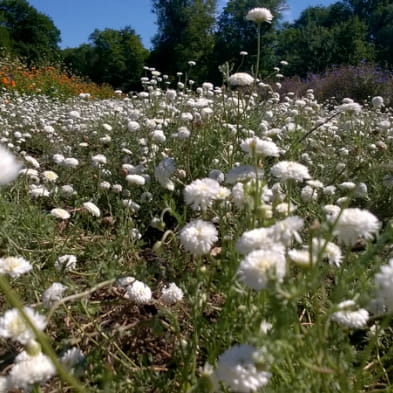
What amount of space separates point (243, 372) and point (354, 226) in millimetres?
457

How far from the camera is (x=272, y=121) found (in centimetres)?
446

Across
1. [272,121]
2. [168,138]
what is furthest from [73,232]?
[272,121]

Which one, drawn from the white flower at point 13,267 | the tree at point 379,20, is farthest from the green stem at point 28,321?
the tree at point 379,20

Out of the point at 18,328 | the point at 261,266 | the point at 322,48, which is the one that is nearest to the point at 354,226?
the point at 261,266

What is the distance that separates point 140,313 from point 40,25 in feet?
144

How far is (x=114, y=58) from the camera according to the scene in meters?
33.0

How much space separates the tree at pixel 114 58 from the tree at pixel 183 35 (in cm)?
147

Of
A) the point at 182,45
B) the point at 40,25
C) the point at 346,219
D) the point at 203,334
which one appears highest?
the point at 40,25

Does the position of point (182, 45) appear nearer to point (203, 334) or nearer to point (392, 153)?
point (392, 153)

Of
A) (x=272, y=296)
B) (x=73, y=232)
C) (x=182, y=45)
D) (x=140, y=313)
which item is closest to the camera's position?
(x=272, y=296)

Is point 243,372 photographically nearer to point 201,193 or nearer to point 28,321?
point 28,321

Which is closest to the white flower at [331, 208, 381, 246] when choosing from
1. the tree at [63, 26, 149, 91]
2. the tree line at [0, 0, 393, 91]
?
the tree line at [0, 0, 393, 91]

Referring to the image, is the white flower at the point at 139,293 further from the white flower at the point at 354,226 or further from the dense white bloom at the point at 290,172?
the white flower at the point at 354,226

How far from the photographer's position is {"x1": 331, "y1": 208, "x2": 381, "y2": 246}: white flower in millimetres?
1143
